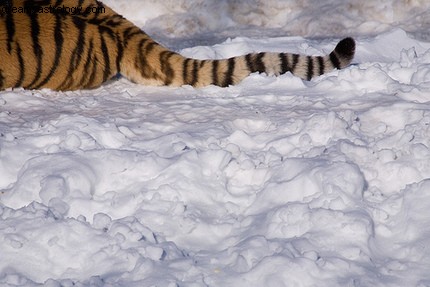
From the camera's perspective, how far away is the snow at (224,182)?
3422 millimetres

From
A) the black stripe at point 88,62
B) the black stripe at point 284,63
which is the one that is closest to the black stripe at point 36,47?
the black stripe at point 88,62

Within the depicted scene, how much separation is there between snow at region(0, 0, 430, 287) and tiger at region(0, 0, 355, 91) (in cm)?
9

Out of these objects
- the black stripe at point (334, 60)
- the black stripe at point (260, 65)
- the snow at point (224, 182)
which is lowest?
the snow at point (224, 182)

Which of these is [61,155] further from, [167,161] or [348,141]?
[348,141]

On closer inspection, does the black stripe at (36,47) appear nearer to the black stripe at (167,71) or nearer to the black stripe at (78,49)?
the black stripe at (78,49)

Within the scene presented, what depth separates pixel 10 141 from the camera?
4.43 metres

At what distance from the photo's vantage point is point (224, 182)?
4.09 metres

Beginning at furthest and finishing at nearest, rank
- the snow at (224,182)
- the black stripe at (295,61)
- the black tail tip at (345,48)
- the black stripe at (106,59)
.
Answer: the black stripe at (106,59) → the black stripe at (295,61) → the black tail tip at (345,48) → the snow at (224,182)

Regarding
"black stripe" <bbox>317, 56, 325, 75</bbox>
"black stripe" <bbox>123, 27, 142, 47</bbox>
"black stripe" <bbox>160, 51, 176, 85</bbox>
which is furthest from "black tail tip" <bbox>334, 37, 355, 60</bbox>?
"black stripe" <bbox>123, 27, 142, 47</bbox>

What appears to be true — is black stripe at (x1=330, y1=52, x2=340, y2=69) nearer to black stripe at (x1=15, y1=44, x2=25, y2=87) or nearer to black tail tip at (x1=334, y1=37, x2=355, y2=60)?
black tail tip at (x1=334, y1=37, x2=355, y2=60)

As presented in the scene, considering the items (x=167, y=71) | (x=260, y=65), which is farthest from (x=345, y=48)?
(x=167, y=71)

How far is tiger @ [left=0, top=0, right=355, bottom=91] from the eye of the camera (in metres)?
5.53

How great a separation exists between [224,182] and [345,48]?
175 centimetres

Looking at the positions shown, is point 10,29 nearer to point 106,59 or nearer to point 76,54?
point 76,54
